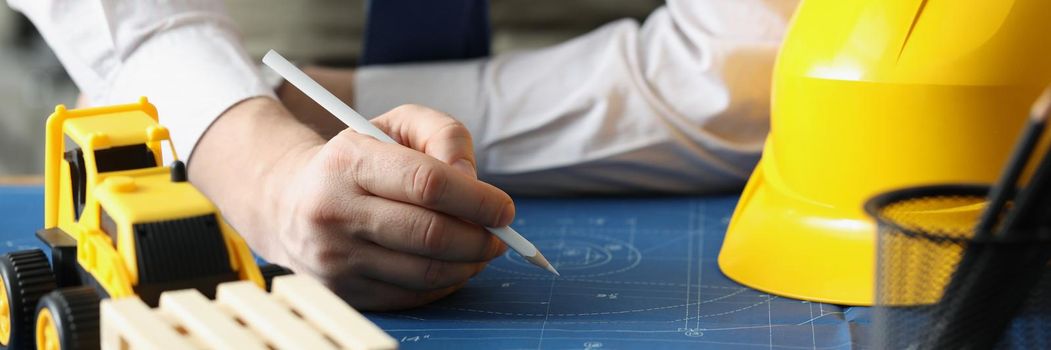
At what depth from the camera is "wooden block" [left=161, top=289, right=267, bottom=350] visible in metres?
0.39

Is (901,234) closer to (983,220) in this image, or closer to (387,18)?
(983,220)

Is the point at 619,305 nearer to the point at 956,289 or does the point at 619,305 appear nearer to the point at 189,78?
the point at 956,289

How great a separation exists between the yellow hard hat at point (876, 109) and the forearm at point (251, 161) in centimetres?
25

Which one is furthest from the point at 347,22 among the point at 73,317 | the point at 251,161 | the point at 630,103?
the point at 73,317

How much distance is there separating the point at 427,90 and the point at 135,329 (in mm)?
527

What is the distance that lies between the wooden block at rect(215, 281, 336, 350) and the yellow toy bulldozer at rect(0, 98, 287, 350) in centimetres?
3

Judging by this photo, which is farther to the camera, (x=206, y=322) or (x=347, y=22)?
(x=347, y=22)

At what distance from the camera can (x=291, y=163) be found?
62cm

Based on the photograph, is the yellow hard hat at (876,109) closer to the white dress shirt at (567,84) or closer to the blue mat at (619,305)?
the blue mat at (619,305)

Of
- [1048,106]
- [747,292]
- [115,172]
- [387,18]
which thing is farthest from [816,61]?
[387,18]

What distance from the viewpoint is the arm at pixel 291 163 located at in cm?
54

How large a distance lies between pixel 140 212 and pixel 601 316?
0.23 metres

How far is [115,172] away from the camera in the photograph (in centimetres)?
50

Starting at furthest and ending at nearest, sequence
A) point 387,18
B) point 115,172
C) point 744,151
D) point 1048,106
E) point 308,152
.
→ point 387,18 < point 744,151 < point 308,152 < point 115,172 < point 1048,106
